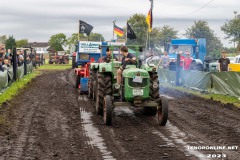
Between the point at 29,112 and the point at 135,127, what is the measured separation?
3.44m

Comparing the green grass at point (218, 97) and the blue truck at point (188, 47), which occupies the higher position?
the blue truck at point (188, 47)

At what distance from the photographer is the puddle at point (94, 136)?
7.12 metres

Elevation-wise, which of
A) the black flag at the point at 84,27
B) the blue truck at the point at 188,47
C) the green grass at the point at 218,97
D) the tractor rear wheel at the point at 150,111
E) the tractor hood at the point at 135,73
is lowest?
the green grass at the point at 218,97

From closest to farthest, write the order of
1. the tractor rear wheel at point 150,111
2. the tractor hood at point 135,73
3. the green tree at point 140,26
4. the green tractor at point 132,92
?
1. the green tractor at point 132,92
2. the tractor hood at point 135,73
3. the tractor rear wheel at point 150,111
4. the green tree at point 140,26

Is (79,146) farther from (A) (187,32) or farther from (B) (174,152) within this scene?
(A) (187,32)

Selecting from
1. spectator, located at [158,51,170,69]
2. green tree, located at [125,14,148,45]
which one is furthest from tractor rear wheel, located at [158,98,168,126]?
green tree, located at [125,14,148,45]

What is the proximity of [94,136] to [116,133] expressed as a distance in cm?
56

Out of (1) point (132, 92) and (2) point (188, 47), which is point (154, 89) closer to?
(1) point (132, 92)

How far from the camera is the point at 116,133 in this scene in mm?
8875

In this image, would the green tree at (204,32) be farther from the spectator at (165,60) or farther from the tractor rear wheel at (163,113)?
the tractor rear wheel at (163,113)

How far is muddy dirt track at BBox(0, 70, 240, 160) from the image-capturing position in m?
7.11

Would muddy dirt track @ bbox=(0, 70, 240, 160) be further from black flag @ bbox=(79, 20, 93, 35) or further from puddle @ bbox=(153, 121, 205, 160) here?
black flag @ bbox=(79, 20, 93, 35)

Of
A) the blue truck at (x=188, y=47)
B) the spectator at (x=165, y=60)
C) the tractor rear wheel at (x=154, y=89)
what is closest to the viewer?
the tractor rear wheel at (x=154, y=89)

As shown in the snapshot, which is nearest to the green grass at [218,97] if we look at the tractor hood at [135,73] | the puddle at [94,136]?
the tractor hood at [135,73]
